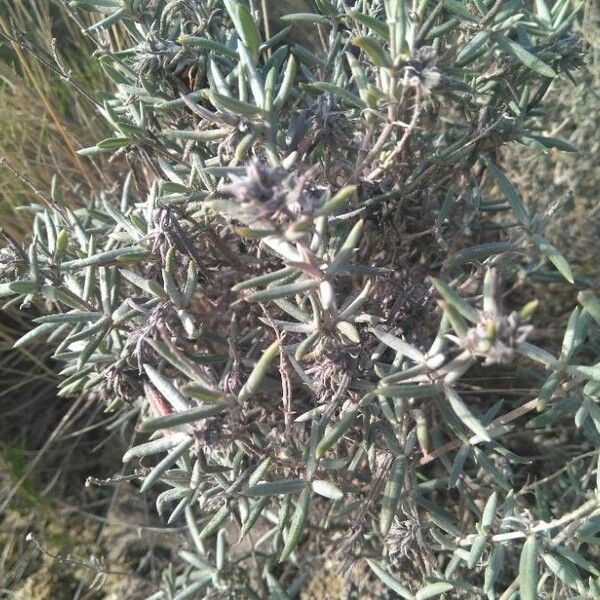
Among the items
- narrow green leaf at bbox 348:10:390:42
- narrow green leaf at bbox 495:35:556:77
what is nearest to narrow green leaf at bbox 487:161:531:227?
narrow green leaf at bbox 495:35:556:77

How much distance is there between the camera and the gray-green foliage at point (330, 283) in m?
1.00

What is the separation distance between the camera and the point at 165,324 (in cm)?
112

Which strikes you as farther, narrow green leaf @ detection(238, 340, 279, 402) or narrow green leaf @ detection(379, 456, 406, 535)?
narrow green leaf @ detection(379, 456, 406, 535)

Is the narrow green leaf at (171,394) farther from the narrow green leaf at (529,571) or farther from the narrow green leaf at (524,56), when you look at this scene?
the narrow green leaf at (524,56)

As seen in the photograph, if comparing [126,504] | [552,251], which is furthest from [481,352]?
[126,504]

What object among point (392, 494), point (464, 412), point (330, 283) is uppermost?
point (330, 283)

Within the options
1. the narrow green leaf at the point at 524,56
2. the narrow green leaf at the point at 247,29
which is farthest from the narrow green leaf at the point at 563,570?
the narrow green leaf at the point at 247,29

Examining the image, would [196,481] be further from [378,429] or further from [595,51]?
[595,51]

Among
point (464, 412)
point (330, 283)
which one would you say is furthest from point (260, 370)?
point (464, 412)

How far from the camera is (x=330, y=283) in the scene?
3.15 feet

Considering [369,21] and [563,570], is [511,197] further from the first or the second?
[563,570]

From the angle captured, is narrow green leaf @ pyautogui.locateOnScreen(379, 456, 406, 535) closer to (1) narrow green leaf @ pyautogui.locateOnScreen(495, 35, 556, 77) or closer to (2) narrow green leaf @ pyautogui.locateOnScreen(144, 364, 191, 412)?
(2) narrow green leaf @ pyautogui.locateOnScreen(144, 364, 191, 412)

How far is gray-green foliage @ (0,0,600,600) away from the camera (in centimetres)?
100

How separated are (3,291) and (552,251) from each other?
0.89m
